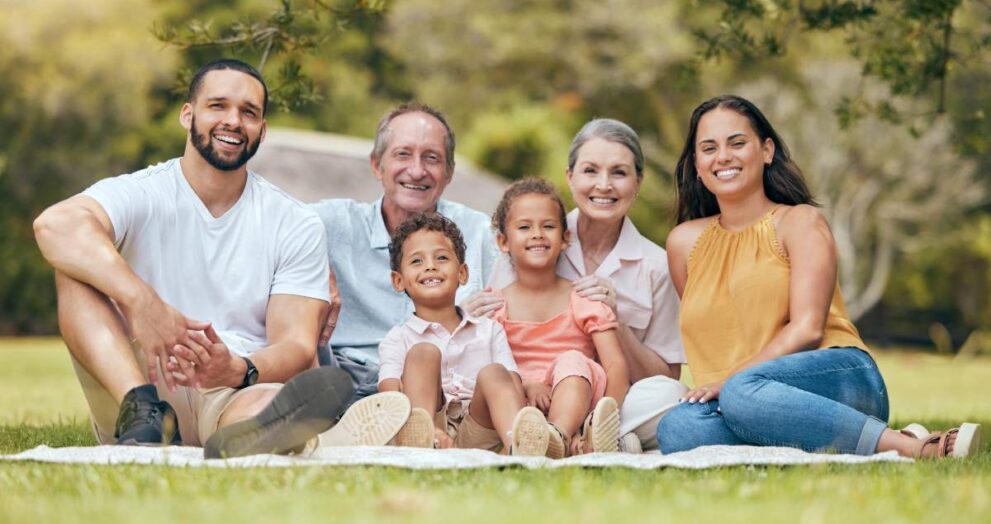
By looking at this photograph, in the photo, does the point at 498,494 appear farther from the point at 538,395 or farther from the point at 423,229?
the point at 423,229

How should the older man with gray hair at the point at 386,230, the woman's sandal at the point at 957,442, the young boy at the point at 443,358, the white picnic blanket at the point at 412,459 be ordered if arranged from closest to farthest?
the white picnic blanket at the point at 412,459 → the woman's sandal at the point at 957,442 → the young boy at the point at 443,358 → the older man with gray hair at the point at 386,230

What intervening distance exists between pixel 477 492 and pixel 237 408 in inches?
52.4

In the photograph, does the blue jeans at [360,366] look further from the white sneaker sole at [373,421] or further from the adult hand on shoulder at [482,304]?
the white sneaker sole at [373,421]

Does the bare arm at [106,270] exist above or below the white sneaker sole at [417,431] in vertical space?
above

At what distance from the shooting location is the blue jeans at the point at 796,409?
4.34m

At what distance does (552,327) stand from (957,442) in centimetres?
164

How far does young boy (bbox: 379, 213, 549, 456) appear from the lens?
4.59m

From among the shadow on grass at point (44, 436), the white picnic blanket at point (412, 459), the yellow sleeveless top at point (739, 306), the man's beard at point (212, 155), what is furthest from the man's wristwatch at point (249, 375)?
the yellow sleeveless top at point (739, 306)

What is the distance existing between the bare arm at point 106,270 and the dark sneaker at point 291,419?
0.52m

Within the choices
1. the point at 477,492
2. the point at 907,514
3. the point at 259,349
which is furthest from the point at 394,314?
the point at 907,514

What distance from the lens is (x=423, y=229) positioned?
5.17 meters

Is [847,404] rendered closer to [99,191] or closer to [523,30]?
[99,191]

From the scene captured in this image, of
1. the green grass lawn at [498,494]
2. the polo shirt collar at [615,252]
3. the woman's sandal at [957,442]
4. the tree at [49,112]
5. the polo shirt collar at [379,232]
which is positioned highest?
the tree at [49,112]

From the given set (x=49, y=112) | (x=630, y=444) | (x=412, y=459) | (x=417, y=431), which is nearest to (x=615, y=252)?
(x=630, y=444)
